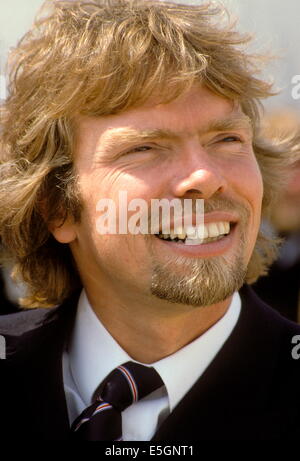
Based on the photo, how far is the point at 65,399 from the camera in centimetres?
230

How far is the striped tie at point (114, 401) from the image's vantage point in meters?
2.18

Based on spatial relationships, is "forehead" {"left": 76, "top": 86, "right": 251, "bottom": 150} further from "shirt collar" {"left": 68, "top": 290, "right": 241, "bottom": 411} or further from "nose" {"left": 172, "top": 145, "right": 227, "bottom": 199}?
"shirt collar" {"left": 68, "top": 290, "right": 241, "bottom": 411}

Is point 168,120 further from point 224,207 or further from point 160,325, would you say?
point 160,325

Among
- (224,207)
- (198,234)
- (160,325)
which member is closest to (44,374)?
(160,325)

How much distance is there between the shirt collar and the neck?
1.1 inches

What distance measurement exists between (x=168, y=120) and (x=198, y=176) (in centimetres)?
21

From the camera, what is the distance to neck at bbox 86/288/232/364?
7.52ft

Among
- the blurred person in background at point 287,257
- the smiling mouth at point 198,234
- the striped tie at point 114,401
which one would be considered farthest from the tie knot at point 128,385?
the blurred person in background at point 287,257

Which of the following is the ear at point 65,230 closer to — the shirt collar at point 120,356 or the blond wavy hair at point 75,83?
the blond wavy hair at point 75,83

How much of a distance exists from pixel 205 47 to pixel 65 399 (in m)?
1.24

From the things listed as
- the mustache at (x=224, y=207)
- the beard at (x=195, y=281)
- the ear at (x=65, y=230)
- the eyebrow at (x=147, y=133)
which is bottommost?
the beard at (x=195, y=281)

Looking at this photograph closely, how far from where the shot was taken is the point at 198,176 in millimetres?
2115

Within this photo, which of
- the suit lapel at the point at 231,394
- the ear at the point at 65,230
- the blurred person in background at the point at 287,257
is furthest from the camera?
the blurred person in background at the point at 287,257

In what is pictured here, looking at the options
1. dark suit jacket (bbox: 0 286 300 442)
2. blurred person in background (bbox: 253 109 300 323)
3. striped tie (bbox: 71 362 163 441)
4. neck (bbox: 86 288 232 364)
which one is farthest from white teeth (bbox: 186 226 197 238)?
blurred person in background (bbox: 253 109 300 323)
